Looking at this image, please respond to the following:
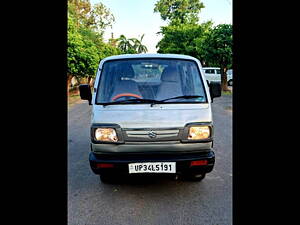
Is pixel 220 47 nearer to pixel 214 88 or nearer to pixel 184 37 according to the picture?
pixel 214 88

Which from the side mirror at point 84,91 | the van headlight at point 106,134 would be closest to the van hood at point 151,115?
the van headlight at point 106,134

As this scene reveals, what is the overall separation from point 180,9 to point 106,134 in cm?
4912

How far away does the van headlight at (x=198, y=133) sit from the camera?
3363mm

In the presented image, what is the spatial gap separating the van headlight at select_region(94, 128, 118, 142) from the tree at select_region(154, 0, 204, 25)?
47237mm

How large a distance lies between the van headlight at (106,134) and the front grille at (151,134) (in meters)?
0.14

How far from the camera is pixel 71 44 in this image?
52.2 ft

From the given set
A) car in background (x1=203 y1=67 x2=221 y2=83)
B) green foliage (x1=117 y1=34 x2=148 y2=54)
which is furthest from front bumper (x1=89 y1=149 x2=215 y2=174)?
green foliage (x1=117 y1=34 x2=148 y2=54)

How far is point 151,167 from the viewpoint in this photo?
326cm

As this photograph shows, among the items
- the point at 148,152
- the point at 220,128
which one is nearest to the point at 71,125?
the point at 220,128

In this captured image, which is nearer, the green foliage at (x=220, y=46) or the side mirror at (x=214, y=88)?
the side mirror at (x=214, y=88)

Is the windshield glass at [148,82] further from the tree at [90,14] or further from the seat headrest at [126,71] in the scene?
the tree at [90,14]

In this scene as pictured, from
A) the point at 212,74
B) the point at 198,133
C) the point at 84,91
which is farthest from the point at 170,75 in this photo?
the point at 212,74

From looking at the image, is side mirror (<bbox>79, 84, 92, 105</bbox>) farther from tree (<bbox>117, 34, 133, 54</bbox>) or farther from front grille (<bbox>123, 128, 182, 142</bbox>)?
tree (<bbox>117, 34, 133, 54</bbox>)
